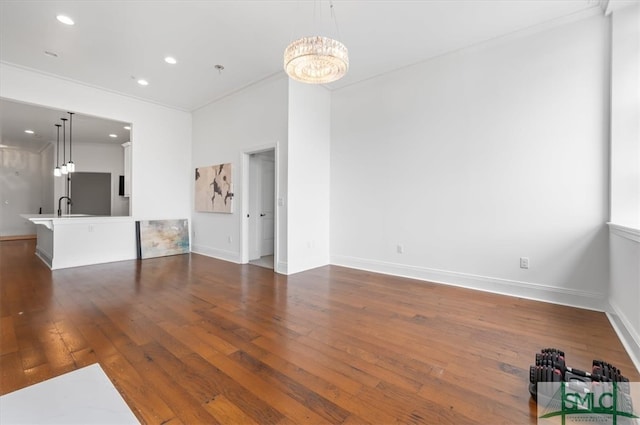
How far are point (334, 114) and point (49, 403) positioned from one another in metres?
5.16

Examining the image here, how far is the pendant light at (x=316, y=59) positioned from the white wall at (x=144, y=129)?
455 cm

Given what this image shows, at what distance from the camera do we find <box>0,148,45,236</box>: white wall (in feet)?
29.1

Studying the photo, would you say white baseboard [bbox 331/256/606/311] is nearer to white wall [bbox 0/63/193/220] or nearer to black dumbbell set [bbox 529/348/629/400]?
black dumbbell set [bbox 529/348/629/400]

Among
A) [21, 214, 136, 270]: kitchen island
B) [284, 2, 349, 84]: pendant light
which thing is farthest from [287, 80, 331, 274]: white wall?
[21, 214, 136, 270]: kitchen island

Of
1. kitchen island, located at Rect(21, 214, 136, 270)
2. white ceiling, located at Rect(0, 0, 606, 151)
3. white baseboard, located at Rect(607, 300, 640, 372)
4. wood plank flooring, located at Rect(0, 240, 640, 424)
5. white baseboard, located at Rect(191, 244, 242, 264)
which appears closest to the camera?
wood plank flooring, located at Rect(0, 240, 640, 424)

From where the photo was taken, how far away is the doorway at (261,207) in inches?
219

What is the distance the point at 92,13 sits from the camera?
3.24 m

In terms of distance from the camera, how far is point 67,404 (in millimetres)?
1164

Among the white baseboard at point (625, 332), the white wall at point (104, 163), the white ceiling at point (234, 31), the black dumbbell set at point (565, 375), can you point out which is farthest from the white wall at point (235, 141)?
the white wall at point (104, 163)

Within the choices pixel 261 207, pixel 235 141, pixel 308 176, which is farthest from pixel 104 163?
pixel 308 176

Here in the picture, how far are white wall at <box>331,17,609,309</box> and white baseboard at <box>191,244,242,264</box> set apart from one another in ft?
7.78

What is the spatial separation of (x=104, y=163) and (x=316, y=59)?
940cm

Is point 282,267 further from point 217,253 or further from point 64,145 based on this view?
point 64,145

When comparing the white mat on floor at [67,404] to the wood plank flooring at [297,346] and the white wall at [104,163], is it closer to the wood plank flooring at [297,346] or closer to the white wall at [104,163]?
the wood plank flooring at [297,346]
